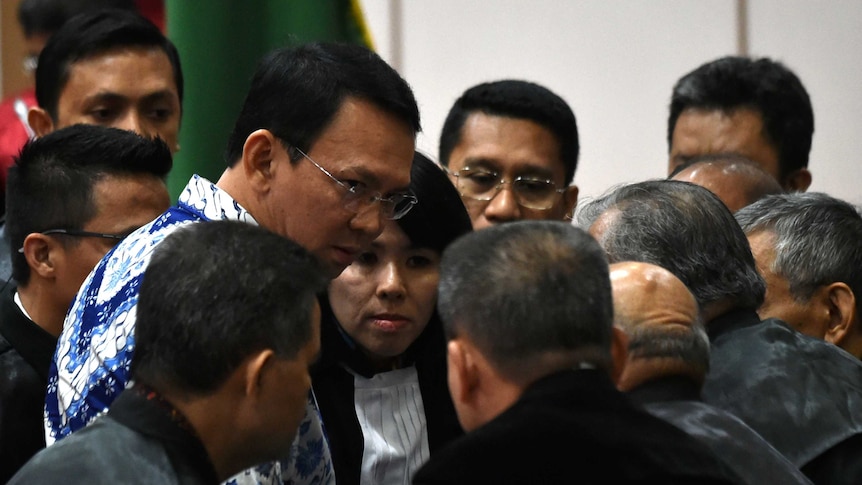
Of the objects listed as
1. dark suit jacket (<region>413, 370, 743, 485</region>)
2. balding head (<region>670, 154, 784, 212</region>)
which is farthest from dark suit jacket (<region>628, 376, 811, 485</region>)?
balding head (<region>670, 154, 784, 212</region>)

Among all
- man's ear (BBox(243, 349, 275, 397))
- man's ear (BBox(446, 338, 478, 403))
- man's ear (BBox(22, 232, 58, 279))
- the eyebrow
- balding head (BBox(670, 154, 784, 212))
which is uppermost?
the eyebrow

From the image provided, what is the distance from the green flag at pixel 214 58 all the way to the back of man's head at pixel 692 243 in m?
1.45

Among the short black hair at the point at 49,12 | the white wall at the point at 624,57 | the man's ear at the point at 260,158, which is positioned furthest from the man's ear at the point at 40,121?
the white wall at the point at 624,57

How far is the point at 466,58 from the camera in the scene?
5488 mm

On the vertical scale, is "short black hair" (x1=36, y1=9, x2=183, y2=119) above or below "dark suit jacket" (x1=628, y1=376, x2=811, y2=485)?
above

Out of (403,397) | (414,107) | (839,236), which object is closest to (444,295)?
(414,107)

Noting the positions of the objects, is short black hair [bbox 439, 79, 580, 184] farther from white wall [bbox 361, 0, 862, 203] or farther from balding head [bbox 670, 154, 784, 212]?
white wall [bbox 361, 0, 862, 203]

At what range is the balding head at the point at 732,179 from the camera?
3717 mm

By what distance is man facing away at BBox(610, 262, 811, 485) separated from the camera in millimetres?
2236

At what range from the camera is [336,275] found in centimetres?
246

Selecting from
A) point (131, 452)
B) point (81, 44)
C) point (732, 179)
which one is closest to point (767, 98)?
point (732, 179)

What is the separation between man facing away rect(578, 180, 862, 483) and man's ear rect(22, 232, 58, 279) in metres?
1.18

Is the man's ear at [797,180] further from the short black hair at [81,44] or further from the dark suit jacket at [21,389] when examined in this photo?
the dark suit jacket at [21,389]

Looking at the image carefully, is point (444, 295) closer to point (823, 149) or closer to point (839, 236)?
point (839, 236)
